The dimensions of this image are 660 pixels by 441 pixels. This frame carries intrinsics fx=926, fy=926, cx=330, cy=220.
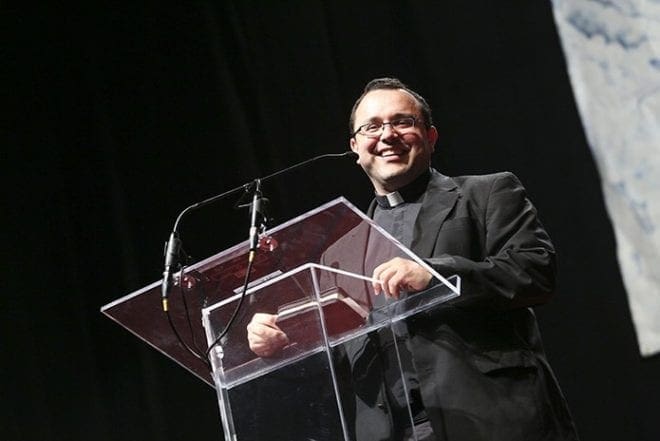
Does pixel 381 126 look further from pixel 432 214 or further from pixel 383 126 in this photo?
pixel 432 214

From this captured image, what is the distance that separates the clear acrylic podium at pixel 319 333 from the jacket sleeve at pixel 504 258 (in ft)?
0.46

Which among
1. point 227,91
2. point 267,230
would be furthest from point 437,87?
point 267,230

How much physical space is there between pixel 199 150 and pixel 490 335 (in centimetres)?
242

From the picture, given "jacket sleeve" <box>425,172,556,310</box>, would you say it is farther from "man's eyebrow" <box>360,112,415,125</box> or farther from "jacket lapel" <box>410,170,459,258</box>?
"man's eyebrow" <box>360,112,415,125</box>

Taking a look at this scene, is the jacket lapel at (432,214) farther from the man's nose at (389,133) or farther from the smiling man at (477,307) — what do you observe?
the man's nose at (389,133)

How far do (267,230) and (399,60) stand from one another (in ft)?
7.39

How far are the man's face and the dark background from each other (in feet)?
3.98

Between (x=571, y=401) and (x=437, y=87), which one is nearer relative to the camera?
(x=571, y=401)

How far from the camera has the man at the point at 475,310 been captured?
1938 millimetres

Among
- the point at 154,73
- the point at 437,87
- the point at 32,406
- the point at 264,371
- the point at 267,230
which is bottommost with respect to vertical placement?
the point at 32,406

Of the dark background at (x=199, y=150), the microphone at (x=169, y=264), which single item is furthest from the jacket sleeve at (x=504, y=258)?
the dark background at (x=199, y=150)

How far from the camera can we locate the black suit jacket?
1958 mm

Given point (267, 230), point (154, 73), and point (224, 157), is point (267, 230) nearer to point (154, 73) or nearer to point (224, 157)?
point (224, 157)

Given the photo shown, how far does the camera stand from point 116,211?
4.13 m
